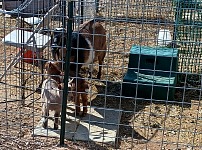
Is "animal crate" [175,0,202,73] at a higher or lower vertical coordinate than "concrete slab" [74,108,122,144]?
higher

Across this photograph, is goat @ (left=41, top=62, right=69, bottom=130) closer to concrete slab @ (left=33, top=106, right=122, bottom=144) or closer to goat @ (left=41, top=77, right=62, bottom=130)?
goat @ (left=41, top=77, right=62, bottom=130)

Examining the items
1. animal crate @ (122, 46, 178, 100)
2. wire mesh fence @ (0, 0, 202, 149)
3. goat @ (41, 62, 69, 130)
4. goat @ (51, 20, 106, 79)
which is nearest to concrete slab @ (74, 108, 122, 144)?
wire mesh fence @ (0, 0, 202, 149)

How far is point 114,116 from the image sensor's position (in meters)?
5.45

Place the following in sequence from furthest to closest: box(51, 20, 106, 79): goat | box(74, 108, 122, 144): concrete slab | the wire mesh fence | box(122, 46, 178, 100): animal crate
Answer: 1. box(122, 46, 178, 100): animal crate
2. box(51, 20, 106, 79): goat
3. box(74, 108, 122, 144): concrete slab
4. the wire mesh fence

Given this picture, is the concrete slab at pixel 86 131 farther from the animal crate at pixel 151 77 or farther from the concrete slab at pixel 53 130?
the animal crate at pixel 151 77

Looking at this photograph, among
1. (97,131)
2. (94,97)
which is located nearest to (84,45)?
(94,97)

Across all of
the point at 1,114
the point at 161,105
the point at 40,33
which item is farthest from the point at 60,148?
the point at 40,33

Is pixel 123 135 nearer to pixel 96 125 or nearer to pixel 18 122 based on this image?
pixel 96 125

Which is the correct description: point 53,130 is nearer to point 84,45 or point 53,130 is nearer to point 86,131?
point 86,131

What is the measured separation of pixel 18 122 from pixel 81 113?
0.76m

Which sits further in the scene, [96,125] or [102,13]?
[102,13]

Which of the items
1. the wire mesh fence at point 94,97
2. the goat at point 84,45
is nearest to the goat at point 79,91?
the wire mesh fence at point 94,97

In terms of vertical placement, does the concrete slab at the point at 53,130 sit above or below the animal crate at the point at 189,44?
below

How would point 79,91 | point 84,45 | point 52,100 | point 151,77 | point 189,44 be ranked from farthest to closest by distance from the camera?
point 189,44, point 151,77, point 84,45, point 79,91, point 52,100
